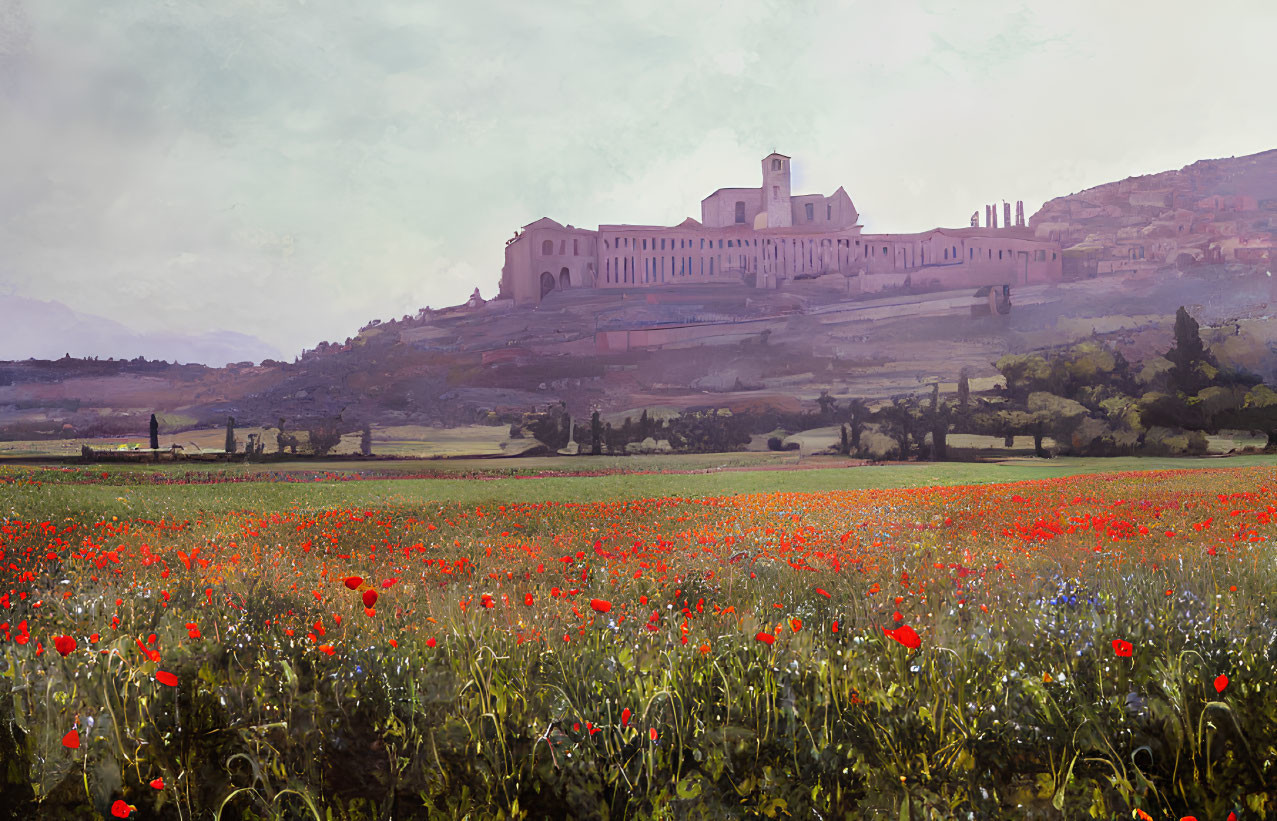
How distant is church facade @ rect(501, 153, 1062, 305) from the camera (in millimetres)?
50656

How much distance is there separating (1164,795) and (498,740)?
7.91 ft

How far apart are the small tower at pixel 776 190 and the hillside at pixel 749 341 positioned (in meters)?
9.74

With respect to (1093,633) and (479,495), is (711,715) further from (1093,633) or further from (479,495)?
(479,495)

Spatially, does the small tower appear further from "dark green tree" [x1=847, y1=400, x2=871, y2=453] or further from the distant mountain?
"dark green tree" [x1=847, y1=400, x2=871, y2=453]

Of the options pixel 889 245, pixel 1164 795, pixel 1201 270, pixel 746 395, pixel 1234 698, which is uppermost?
pixel 889 245

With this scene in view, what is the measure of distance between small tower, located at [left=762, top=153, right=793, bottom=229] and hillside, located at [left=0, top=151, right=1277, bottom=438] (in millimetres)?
9740

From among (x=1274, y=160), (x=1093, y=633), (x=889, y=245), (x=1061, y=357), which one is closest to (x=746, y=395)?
(x=1061, y=357)

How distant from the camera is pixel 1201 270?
142 feet

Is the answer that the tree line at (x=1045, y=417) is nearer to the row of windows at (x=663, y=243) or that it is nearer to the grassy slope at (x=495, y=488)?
the grassy slope at (x=495, y=488)

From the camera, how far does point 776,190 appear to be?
59.9 meters

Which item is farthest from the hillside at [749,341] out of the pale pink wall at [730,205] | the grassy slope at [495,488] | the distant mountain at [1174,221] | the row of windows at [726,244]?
the pale pink wall at [730,205]

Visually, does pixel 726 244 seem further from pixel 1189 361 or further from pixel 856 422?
pixel 1189 361

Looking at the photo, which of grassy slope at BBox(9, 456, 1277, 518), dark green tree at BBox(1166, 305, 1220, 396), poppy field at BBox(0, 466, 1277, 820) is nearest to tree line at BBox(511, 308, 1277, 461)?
dark green tree at BBox(1166, 305, 1220, 396)

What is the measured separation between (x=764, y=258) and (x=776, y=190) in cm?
1102
